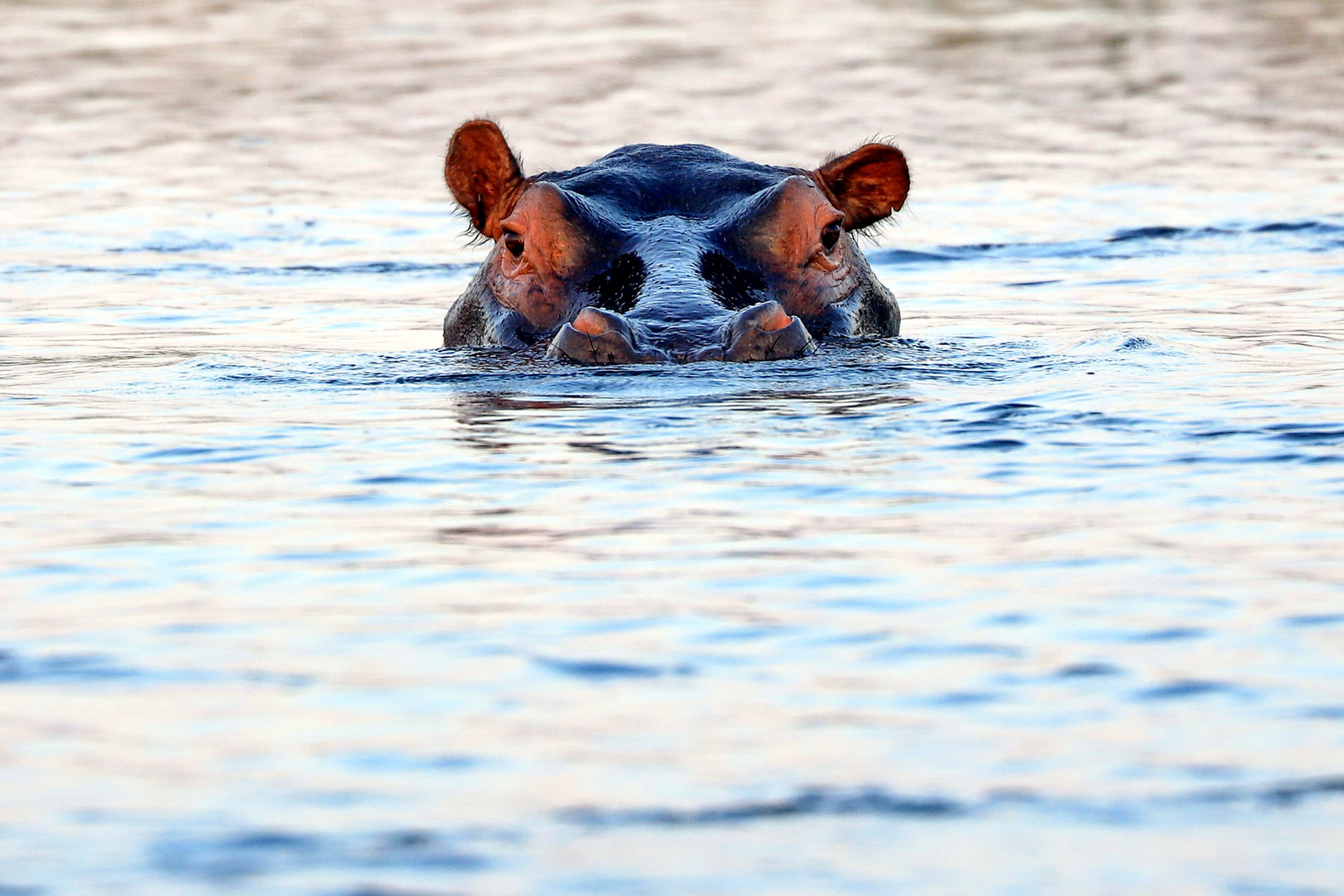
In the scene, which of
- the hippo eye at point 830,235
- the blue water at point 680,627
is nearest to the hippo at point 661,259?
the hippo eye at point 830,235

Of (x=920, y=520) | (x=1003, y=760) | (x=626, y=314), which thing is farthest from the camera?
(x=626, y=314)

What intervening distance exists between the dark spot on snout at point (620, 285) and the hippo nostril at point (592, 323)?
0.52 metres

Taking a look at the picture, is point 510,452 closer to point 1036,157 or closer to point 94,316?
point 94,316

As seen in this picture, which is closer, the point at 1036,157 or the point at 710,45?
the point at 1036,157

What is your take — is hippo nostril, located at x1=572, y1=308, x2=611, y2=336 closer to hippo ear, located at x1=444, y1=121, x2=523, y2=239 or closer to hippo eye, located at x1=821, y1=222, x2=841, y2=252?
hippo eye, located at x1=821, y1=222, x2=841, y2=252

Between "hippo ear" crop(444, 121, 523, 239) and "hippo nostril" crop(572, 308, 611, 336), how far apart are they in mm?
2211

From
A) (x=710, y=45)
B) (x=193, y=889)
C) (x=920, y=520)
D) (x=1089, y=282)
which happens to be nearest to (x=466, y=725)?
(x=193, y=889)

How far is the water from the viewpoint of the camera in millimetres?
4758

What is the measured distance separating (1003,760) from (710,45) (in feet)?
97.8

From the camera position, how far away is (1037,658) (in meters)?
5.88

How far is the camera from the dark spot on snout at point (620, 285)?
10547mm

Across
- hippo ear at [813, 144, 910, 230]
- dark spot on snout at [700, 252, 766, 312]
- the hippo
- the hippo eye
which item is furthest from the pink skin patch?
hippo ear at [813, 144, 910, 230]

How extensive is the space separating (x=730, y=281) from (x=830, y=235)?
94 centimetres

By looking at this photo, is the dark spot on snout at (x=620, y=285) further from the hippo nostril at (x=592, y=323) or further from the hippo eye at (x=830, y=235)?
the hippo eye at (x=830, y=235)
